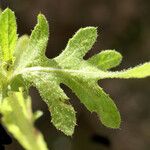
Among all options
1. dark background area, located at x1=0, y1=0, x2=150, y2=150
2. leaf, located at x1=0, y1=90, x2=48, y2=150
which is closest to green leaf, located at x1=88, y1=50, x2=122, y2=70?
leaf, located at x1=0, y1=90, x2=48, y2=150

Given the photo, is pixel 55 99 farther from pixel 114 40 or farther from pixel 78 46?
pixel 114 40

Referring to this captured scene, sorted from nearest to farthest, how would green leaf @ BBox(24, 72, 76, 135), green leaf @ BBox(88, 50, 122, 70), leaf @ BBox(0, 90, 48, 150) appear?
1. green leaf @ BBox(24, 72, 76, 135)
2. green leaf @ BBox(88, 50, 122, 70)
3. leaf @ BBox(0, 90, 48, 150)

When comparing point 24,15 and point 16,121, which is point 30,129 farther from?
point 24,15

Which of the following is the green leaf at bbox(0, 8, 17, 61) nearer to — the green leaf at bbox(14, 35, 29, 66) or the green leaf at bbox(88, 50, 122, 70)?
the green leaf at bbox(14, 35, 29, 66)

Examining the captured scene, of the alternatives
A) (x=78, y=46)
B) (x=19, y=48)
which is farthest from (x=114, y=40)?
(x=78, y=46)

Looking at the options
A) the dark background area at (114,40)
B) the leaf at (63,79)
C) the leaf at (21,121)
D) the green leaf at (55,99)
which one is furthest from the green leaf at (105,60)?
the dark background area at (114,40)
